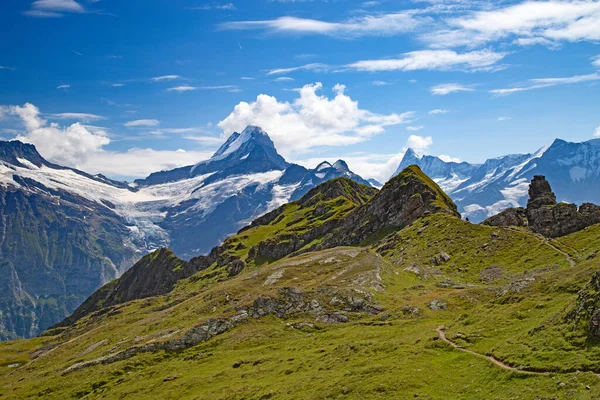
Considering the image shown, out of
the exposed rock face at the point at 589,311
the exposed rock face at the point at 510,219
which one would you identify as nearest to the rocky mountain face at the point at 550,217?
the exposed rock face at the point at 510,219

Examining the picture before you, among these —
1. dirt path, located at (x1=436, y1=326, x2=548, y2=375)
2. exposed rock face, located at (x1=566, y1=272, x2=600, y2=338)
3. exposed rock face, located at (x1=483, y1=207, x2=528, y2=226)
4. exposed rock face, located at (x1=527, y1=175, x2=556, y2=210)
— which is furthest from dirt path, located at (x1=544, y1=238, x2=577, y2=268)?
exposed rock face, located at (x1=527, y1=175, x2=556, y2=210)

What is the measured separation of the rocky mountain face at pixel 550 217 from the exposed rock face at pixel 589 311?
8902cm

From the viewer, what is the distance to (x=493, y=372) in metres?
45.8

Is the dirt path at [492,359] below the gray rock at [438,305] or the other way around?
the other way around

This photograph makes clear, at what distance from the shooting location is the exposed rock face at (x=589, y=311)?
44031mm

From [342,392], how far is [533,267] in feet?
237

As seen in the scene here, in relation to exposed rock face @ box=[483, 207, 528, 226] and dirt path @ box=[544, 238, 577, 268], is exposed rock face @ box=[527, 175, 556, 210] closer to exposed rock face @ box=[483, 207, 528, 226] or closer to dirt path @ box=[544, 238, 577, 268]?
exposed rock face @ box=[483, 207, 528, 226]

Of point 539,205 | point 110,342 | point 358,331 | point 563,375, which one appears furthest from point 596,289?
point 539,205

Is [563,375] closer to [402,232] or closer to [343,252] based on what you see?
[343,252]

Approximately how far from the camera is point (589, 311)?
152ft

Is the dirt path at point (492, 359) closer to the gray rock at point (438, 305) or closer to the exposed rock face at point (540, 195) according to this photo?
the gray rock at point (438, 305)

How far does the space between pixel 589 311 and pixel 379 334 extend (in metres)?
33.9

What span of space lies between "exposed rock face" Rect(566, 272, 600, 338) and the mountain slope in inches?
13.9

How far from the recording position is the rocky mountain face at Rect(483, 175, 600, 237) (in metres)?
129
